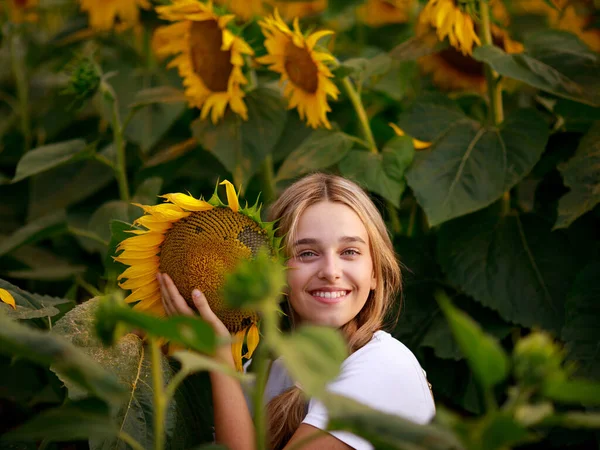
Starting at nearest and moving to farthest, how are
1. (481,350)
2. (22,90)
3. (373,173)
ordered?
(481,350)
(373,173)
(22,90)

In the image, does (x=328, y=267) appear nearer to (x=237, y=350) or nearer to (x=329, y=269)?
(x=329, y=269)

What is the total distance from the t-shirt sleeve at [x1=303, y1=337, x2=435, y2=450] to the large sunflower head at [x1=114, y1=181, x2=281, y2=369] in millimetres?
134

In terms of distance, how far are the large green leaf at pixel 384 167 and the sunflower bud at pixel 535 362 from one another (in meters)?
0.86

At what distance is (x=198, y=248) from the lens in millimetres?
1071

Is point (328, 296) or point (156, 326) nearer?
point (156, 326)

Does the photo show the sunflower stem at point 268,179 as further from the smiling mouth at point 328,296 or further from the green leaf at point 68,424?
the green leaf at point 68,424

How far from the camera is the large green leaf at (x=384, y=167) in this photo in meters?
1.52

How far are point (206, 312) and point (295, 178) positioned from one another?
64 centimetres

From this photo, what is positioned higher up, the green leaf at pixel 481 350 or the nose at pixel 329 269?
the nose at pixel 329 269

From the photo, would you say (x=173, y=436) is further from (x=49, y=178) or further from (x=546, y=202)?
(x=49, y=178)

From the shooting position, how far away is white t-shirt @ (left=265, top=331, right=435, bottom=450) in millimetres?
1099

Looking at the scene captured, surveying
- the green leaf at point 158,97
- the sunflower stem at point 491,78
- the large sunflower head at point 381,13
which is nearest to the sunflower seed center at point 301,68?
the green leaf at point 158,97

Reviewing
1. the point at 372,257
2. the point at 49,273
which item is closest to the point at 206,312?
the point at 372,257

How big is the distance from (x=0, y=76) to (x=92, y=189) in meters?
0.60
